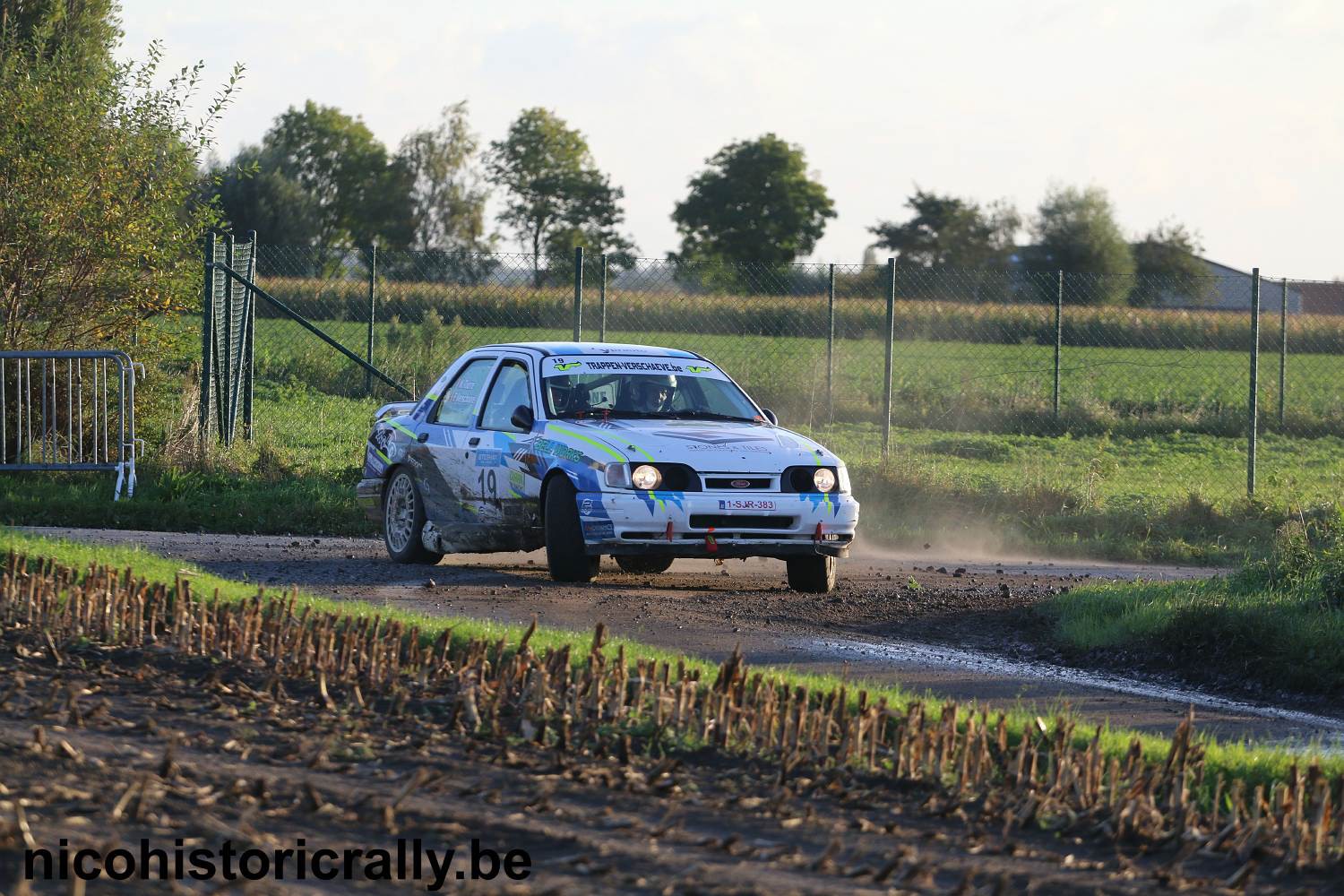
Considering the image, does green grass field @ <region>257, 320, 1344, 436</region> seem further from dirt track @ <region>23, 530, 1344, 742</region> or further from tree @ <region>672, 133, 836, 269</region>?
tree @ <region>672, 133, 836, 269</region>

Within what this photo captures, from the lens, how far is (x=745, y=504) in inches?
435

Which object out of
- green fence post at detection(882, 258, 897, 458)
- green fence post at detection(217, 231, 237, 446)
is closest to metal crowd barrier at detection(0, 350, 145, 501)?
green fence post at detection(217, 231, 237, 446)

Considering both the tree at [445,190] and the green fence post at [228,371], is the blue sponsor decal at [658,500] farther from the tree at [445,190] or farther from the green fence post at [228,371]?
the tree at [445,190]

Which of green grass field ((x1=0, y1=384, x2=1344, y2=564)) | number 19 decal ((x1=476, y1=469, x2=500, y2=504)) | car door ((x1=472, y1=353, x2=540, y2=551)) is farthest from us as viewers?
green grass field ((x1=0, y1=384, x2=1344, y2=564))

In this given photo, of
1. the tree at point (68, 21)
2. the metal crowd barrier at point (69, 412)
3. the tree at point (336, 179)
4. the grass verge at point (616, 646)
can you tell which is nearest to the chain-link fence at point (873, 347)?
the metal crowd barrier at point (69, 412)

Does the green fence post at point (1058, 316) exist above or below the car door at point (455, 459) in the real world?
above

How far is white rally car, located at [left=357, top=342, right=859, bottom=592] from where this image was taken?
11.0 metres

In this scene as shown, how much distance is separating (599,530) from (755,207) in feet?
277

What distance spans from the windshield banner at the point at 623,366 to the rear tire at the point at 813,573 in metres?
1.69

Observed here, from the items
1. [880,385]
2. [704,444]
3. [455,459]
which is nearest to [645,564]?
[455,459]

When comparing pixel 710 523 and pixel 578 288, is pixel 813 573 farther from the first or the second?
pixel 578 288

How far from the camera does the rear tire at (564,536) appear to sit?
439 inches

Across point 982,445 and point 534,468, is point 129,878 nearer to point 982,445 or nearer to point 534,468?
point 534,468

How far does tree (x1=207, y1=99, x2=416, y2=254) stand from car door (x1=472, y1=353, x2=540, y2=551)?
238ft
